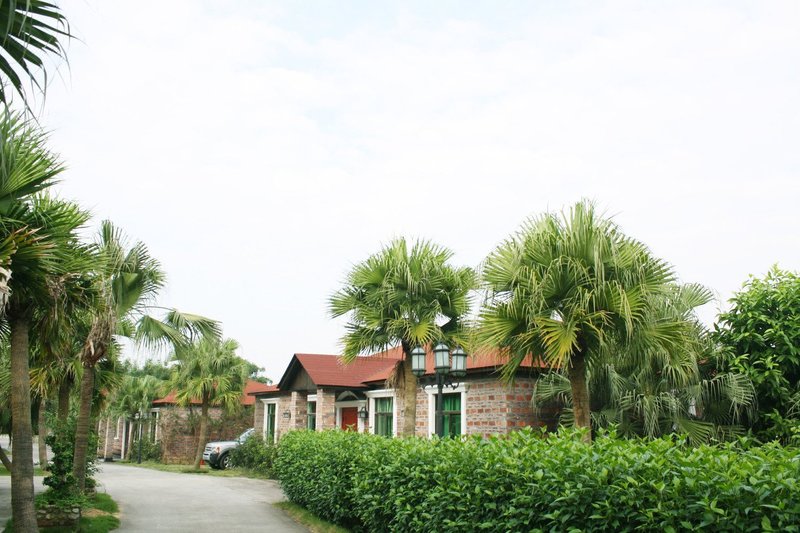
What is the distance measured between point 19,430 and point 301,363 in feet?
55.1

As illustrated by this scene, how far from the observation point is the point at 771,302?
12.9 metres

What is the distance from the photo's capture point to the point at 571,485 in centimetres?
591

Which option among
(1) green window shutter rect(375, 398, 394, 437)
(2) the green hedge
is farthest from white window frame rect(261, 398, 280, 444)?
(2) the green hedge

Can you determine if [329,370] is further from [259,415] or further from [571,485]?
[571,485]

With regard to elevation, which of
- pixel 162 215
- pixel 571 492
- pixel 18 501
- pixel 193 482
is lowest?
pixel 193 482

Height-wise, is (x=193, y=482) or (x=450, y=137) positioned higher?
(x=450, y=137)

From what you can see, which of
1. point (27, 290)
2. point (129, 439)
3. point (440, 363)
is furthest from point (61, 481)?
point (129, 439)

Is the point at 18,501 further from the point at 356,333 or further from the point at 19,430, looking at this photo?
the point at 356,333

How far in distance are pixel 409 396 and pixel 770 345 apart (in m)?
6.66

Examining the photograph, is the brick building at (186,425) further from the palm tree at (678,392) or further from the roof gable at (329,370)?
the palm tree at (678,392)

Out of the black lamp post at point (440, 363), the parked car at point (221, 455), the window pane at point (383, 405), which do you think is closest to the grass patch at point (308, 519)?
the black lamp post at point (440, 363)

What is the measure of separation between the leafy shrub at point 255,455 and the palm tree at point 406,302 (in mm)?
11624

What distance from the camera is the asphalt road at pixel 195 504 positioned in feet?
43.2

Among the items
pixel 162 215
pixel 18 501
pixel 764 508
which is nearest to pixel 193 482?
pixel 162 215
